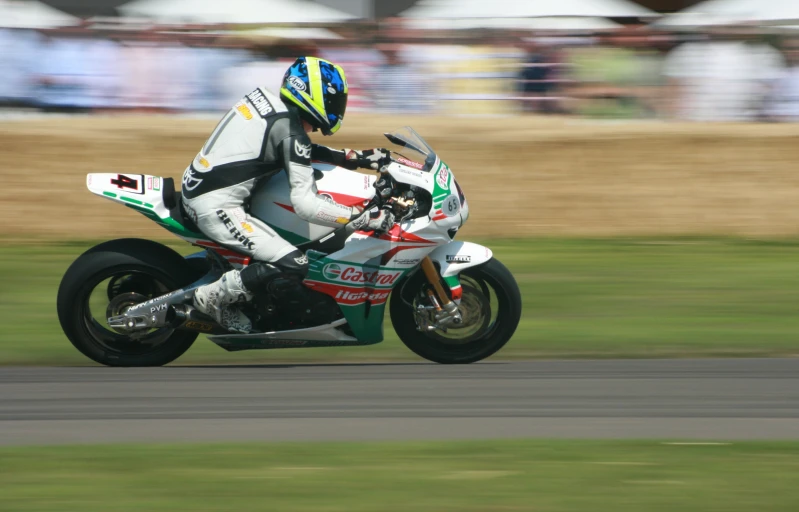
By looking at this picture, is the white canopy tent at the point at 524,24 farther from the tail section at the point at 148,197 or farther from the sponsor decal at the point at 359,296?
the tail section at the point at 148,197

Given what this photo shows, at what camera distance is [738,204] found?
13852 mm

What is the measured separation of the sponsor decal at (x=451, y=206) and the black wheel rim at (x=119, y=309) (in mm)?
1661

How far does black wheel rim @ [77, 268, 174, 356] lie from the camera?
7.51m

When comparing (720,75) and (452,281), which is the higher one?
(452,281)

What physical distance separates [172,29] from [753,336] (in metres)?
8.60

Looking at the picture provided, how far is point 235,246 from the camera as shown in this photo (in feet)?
24.3

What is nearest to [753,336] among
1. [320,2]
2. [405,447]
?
[405,447]

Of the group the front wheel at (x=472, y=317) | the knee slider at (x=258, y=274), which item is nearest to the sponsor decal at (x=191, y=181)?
the knee slider at (x=258, y=274)

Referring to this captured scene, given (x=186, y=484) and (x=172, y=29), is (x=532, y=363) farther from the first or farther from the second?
(x=172, y=29)

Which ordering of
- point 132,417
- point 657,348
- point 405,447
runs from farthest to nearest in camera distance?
point 657,348 → point 132,417 → point 405,447

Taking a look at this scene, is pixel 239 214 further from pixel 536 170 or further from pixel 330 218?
pixel 536 170

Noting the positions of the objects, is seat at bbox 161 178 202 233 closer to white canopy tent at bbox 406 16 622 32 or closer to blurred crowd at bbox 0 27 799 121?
blurred crowd at bbox 0 27 799 121

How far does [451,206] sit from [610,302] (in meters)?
2.77

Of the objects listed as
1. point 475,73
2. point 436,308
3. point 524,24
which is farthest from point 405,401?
point 524,24
